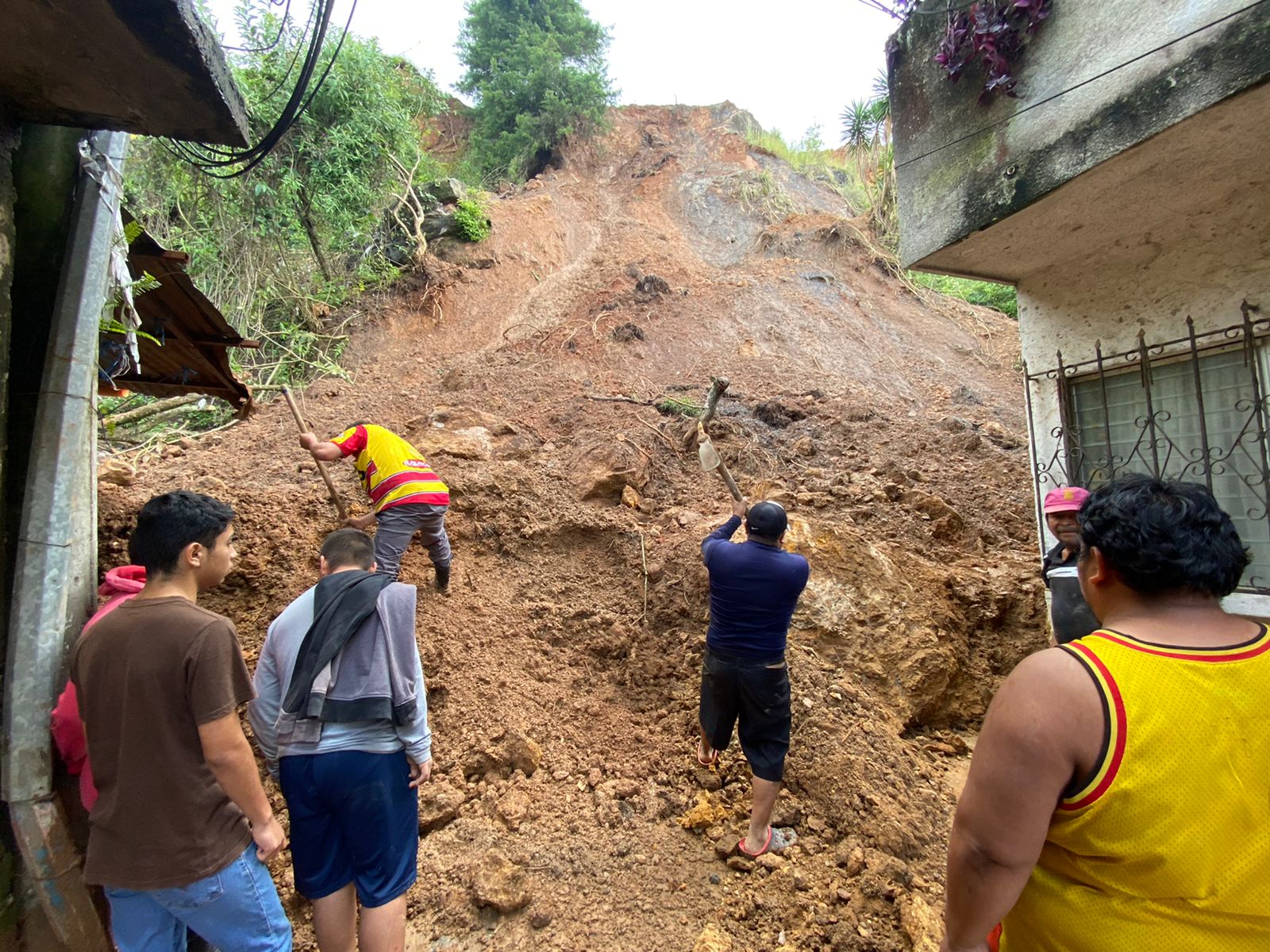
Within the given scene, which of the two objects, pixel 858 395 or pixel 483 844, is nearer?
pixel 483 844

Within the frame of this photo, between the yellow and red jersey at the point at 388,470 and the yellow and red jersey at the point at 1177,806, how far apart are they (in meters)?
3.61

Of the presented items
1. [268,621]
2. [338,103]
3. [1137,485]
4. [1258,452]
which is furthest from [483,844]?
[338,103]

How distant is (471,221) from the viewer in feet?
37.6

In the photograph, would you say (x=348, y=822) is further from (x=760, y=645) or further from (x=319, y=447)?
(x=319, y=447)

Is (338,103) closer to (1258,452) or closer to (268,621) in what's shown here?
(268,621)

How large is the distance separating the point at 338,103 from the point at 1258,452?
34.9 feet

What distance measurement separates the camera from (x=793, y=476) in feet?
19.1

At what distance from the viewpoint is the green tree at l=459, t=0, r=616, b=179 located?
52.6 feet

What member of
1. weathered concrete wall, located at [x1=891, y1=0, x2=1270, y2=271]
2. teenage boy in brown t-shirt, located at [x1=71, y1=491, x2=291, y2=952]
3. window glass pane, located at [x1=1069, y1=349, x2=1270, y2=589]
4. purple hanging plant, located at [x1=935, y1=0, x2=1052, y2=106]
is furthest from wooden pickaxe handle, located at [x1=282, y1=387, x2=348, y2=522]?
window glass pane, located at [x1=1069, y1=349, x2=1270, y2=589]

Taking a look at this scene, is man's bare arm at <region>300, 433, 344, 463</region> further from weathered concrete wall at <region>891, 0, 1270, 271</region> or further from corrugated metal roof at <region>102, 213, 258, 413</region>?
weathered concrete wall at <region>891, 0, 1270, 271</region>

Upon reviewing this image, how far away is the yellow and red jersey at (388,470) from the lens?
4.00 meters

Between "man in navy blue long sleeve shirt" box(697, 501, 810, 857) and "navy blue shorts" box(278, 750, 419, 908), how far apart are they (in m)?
1.48

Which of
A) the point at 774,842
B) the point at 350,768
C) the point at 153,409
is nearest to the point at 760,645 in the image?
the point at 774,842

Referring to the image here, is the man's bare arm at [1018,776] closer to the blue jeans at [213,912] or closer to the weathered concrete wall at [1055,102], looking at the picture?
the blue jeans at [213,912]
